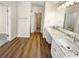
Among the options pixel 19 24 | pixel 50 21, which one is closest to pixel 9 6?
pixel 19 24

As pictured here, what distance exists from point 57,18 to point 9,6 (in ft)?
10.4

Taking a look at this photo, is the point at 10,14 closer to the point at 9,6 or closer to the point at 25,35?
the point at 9,6

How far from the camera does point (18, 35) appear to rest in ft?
22.2

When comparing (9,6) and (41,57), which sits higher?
(9,6)

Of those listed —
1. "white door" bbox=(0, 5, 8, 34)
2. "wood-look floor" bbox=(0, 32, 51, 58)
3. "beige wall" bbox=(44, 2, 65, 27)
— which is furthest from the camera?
"beige wall" bbox=(44, 2, 65, 27)

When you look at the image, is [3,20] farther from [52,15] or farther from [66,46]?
[66,46]

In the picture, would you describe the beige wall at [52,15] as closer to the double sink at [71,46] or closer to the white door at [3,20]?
the white door at [3,20]

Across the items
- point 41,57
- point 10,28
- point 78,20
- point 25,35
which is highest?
point 78,20

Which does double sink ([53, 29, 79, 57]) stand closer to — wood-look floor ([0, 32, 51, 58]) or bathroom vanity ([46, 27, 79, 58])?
bathroom vanity ([46, 27, 79, 58])

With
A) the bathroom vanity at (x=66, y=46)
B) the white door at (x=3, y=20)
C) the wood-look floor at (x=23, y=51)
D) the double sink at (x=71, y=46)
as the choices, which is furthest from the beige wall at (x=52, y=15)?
the double sink at (x=71, y=46)

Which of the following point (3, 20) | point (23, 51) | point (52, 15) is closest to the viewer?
point (23, 51)

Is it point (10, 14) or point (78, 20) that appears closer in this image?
point (78, 20)

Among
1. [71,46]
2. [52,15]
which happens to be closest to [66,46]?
[71,46]

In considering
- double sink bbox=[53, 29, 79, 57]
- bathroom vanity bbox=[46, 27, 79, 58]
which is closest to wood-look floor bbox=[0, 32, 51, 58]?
bathroom vanity bbox=[46, 27, 79, 58]
